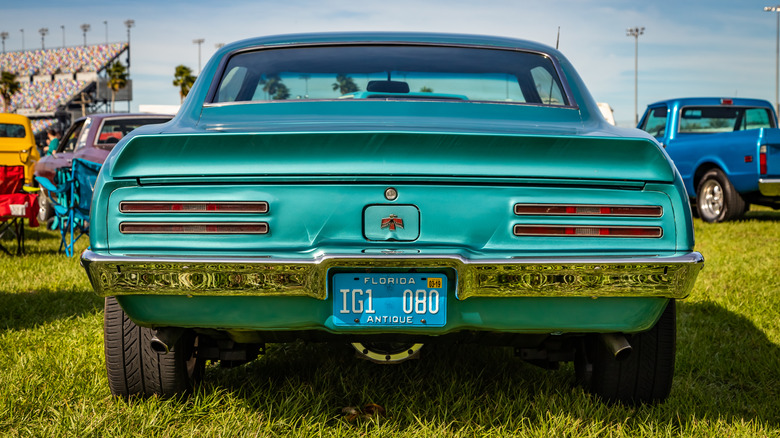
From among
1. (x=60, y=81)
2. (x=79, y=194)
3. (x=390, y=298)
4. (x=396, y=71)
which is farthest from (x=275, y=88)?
(x=60, y=81)

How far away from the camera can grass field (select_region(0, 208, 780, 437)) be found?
2.76 meters

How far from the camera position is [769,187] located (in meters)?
9.90

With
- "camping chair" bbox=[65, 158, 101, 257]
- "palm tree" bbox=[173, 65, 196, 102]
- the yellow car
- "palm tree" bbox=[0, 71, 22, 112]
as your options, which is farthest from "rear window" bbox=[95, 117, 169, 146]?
"palm tree" bbox=[0, 71, 22, 112]

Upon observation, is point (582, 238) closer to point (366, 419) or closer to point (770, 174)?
point (366, 419)

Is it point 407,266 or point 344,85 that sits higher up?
point 344,85

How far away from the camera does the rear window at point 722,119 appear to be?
37.2 feet

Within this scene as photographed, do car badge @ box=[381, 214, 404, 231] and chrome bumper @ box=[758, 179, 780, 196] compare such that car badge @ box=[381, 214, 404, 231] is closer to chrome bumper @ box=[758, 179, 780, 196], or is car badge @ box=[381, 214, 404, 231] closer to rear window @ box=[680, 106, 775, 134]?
chrome bumper @ box=[758, 179, 780, 196]

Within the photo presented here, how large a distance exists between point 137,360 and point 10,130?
11.3 metres

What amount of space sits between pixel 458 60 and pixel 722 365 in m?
2.02

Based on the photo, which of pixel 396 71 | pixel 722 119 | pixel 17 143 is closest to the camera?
pixel 396 71

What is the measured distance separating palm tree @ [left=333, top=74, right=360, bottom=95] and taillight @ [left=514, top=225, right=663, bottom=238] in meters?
1.41

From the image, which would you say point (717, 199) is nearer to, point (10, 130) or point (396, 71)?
point (396, 71)

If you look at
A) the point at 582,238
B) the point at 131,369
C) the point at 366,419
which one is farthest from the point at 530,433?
the point at 131,369

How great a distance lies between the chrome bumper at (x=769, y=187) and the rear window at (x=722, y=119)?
5.47 feet
